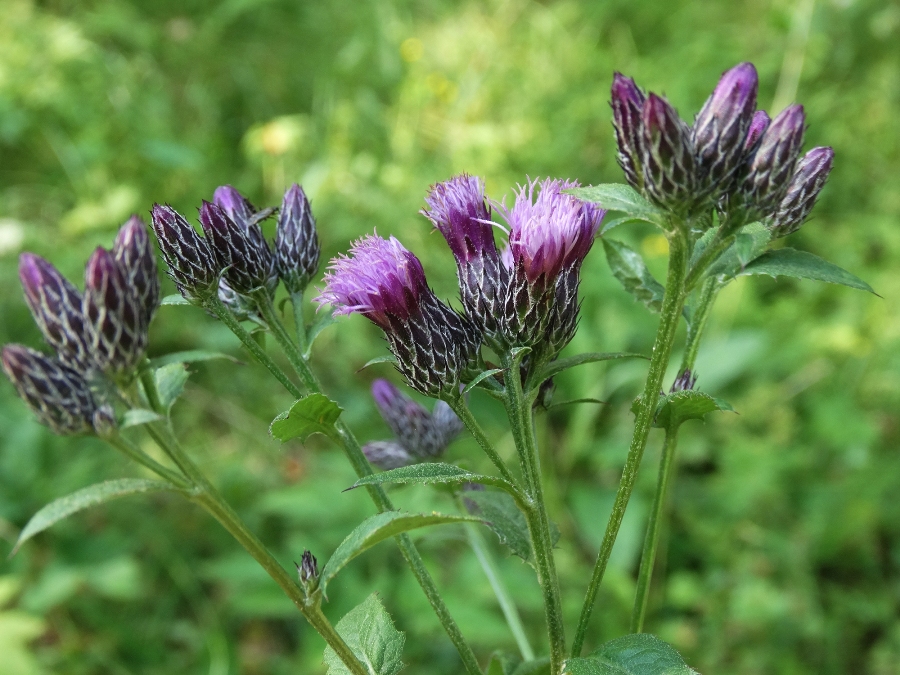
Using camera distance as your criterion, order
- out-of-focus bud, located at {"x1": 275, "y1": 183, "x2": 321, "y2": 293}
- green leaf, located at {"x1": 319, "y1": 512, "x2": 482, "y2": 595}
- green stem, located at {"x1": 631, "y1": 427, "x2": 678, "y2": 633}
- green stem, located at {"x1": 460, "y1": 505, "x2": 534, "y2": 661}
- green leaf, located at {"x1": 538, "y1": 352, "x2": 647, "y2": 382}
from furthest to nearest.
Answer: green stem, located at {"x1": 460, "y1": 505, "x2": 534, "y2": 661} → out-of-focus bud, located at {"x1": 275, "y1": 183, "x2": 321, "y2": 293} → green stem, located at {"x1": 631, "y1": 427, "x2": 678, "y2": 633} → green leaf, located at {"x1": 538, "y1": 352, "x2": 647, "y2": 382} → green leaf, located at {"x1": 319, "y1": 512, "x2": 482, "y2": 595}

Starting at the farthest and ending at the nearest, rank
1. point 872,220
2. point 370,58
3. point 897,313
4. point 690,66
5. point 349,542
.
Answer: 1. point 370,58
2. point 690,66
3. point 872,220
4. point 897,313
5. point 349,542

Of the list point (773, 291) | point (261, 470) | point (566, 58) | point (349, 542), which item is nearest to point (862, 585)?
point (773, 291)

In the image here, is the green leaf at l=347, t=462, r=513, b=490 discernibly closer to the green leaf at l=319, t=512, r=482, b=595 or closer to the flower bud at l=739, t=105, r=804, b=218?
the green leaf at l=319, t=512, r=482, b=595

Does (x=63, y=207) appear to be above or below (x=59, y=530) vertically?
above

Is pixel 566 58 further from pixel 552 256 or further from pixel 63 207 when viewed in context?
pixel 552 256

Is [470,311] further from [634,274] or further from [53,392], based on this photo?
[53,392]

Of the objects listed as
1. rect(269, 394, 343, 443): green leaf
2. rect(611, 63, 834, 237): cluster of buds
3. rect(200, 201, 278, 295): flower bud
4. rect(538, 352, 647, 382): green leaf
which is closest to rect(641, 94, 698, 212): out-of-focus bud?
rect(611, 63, 834, 237): cluster of buds

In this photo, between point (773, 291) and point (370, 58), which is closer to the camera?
point (773, 291)
